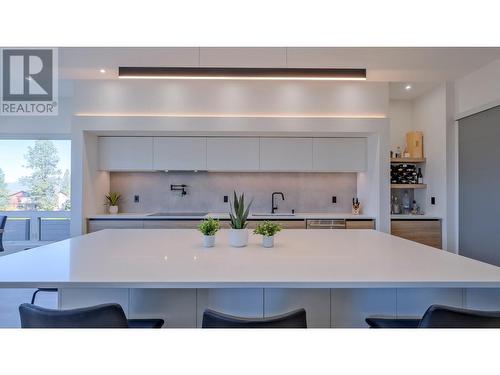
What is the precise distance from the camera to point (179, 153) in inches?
160

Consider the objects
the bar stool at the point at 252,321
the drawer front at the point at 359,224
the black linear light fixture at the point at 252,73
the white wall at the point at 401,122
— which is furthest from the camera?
the white wall at the point at 401,122

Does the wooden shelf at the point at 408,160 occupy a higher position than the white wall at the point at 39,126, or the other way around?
the white wall at the point at 39,126

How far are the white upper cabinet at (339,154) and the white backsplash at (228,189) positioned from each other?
430 mm

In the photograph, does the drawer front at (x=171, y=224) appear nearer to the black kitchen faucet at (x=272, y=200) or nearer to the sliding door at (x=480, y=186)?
the black kitchen faucet at (x=272, y=200)

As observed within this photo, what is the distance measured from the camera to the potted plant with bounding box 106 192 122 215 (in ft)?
14.1

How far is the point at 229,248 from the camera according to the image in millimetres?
1937

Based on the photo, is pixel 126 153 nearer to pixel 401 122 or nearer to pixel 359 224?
pixel 359 224

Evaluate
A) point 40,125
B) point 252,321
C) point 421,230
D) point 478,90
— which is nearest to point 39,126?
point 40,125

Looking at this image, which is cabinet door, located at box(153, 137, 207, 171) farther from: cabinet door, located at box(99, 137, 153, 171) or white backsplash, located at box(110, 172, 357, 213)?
white backsplash, located at box(110, 172, 357, 213)

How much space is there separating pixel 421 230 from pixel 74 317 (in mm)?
4199

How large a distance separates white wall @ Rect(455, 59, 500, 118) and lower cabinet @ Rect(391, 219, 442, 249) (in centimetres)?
151

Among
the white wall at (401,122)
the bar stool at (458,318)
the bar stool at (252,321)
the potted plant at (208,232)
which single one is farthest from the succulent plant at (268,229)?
the white wall at (401,122)

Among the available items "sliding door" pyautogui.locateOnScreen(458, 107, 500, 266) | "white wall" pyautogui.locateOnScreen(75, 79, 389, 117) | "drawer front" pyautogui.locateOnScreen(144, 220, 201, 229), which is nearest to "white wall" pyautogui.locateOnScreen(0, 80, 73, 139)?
"white wall" pyautogui.locateOnScreen(75, 79, 389, 117)

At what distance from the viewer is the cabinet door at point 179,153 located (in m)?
4.07
